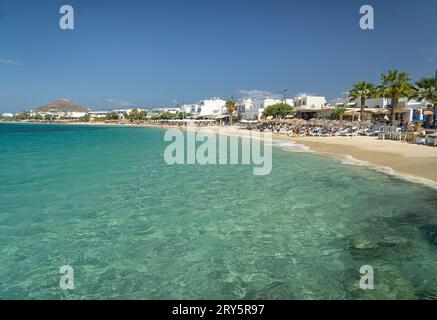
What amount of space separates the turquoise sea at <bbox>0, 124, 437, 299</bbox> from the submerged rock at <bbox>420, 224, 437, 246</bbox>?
44 millimetres

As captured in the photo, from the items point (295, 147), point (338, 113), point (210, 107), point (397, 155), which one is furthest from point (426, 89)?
point (210, 107)

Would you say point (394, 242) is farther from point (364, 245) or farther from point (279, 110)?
point (279, 110)

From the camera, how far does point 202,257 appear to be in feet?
23.1

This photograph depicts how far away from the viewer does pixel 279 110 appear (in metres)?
69.1

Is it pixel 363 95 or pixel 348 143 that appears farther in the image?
pixel 363 95

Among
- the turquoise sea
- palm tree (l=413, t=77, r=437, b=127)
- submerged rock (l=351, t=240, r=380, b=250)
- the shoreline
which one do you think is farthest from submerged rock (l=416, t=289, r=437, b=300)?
palm tree (l=413, t=77, r=437, b=127)

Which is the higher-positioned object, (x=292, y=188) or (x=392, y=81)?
(x=392, y=81)

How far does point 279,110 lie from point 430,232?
62.4 metres

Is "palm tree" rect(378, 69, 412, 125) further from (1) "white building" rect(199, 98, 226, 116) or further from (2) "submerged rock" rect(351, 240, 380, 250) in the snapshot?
(1) "white building" rect(199, 98, 226, 116)

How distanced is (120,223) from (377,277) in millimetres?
6330
